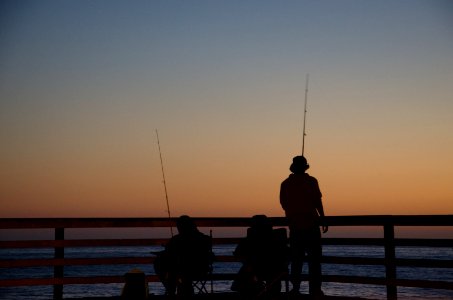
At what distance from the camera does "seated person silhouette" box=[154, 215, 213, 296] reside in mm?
8156

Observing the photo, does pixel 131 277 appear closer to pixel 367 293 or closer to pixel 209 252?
pixel 209 252

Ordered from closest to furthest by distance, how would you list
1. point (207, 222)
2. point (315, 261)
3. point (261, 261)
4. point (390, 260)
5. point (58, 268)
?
point (261, 261) → point (390, 260) → point (315, 261) → point (58, 268) → point (207, 222)

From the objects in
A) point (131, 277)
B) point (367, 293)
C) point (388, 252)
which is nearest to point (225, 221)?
point (388, 252)

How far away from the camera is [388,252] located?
341 inches

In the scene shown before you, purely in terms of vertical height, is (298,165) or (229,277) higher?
(298,165)

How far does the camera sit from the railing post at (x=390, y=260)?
8501mm

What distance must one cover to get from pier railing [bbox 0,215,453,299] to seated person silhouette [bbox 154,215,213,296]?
0.91 m

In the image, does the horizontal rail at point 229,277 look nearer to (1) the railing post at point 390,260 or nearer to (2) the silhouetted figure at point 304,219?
(1) the railing post at point 390,260

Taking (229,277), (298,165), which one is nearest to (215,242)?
(229,277)

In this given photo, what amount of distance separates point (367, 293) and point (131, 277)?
89.9 feet

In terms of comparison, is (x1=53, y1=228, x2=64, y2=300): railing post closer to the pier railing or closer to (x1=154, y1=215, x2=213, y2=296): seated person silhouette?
the pier railing

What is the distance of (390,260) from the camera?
28.0ft

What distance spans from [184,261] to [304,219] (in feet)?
5.29

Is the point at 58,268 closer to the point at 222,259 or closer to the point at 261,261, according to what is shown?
the point at 222,259
